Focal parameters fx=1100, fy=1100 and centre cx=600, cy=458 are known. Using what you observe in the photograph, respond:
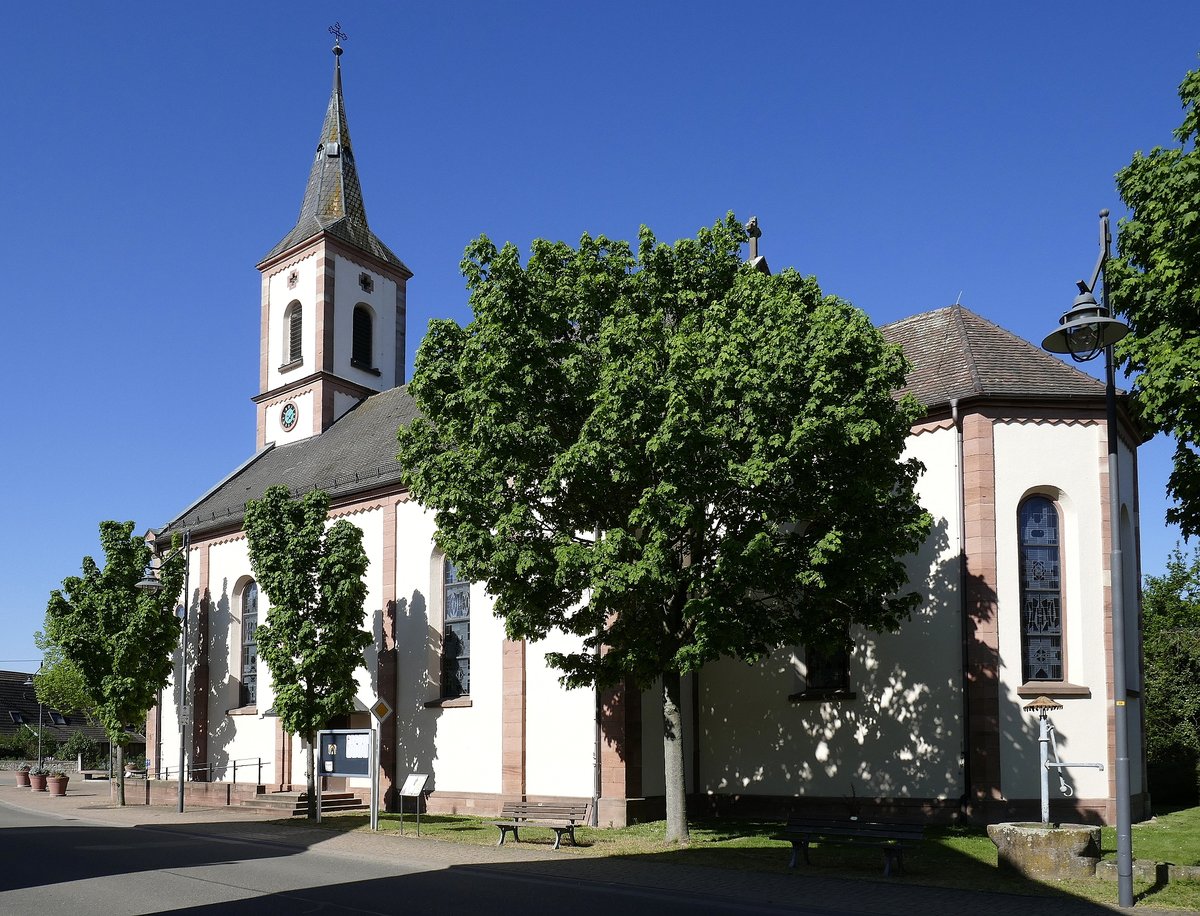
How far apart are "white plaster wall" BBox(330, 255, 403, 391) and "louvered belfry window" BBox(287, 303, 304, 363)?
1.74 meters

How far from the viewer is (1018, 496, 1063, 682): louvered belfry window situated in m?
20.5

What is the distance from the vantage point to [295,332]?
4072cm

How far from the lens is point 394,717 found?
91.9 ft

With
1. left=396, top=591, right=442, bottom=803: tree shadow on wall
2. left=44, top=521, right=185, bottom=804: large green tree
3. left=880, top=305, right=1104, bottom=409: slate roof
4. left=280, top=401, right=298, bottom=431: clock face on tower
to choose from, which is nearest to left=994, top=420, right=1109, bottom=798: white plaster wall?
left=880, top=305, right=1104, bottom=409: slate roof

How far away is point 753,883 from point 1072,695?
347 inches

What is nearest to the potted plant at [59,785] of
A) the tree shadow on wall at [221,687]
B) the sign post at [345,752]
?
the tree shadow on wall at [221,687]

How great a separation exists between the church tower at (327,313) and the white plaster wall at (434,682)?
12010mm

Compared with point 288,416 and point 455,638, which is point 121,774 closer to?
point 455,638

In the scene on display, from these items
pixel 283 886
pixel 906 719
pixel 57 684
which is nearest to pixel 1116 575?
pixel 906 719

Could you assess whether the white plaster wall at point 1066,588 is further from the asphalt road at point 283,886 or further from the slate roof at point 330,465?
the slate roof at point 330,465

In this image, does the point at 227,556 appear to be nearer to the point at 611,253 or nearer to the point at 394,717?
the point at 394,717

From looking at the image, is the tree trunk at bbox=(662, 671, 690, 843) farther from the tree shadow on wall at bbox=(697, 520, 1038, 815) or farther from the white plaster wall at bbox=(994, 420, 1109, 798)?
the white plaster wall at bbox=(994, 420, 1109, 798)

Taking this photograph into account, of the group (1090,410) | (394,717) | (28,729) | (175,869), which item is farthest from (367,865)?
(28,729)

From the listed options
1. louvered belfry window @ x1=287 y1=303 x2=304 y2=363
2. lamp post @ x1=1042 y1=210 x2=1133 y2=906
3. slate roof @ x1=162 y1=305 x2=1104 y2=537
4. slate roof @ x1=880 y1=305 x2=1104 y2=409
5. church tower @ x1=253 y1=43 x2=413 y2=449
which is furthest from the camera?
louvered belfry window @ x1=287 y1=303 x2=304 y2=363
